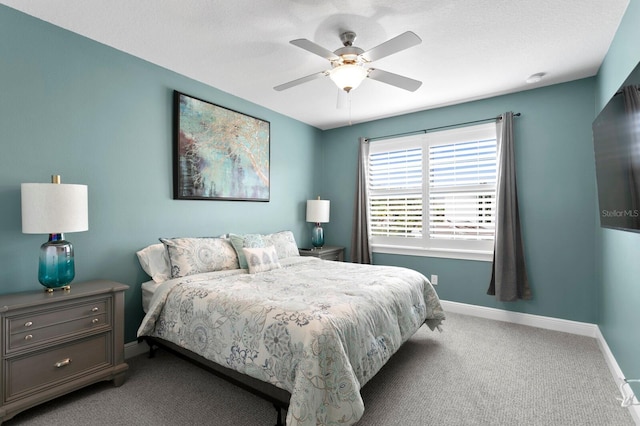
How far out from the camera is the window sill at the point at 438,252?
3800mm

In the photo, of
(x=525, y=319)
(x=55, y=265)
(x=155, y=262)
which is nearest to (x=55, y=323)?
(x=55, y=265)

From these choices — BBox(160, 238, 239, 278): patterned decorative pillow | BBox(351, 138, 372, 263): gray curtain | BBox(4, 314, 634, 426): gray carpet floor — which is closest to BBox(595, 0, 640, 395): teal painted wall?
BBox(4, 314, 634, 426): gray carpet floor

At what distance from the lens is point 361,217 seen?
4.64 meters

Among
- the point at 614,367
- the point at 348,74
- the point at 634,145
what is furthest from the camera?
the point at 614,367

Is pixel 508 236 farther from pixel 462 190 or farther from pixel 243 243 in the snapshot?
pixel 243 243

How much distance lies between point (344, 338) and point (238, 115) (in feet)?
9.60

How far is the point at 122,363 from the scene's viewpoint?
7.59 feet

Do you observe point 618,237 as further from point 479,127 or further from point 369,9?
point 369,9

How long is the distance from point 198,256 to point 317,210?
210 centimetres

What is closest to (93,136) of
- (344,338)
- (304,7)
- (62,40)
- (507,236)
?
(62,40)

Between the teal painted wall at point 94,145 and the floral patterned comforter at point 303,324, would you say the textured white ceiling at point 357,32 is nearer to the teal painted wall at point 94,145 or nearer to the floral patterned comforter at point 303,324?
the teal painted wall at point 94,145

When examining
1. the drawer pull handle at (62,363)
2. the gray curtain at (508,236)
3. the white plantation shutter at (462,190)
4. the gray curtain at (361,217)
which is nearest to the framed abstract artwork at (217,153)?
the gray curtain at (361,217)

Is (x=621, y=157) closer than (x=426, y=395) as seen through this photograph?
Yes

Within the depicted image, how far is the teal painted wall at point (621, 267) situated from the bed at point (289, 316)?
131 centimetres
